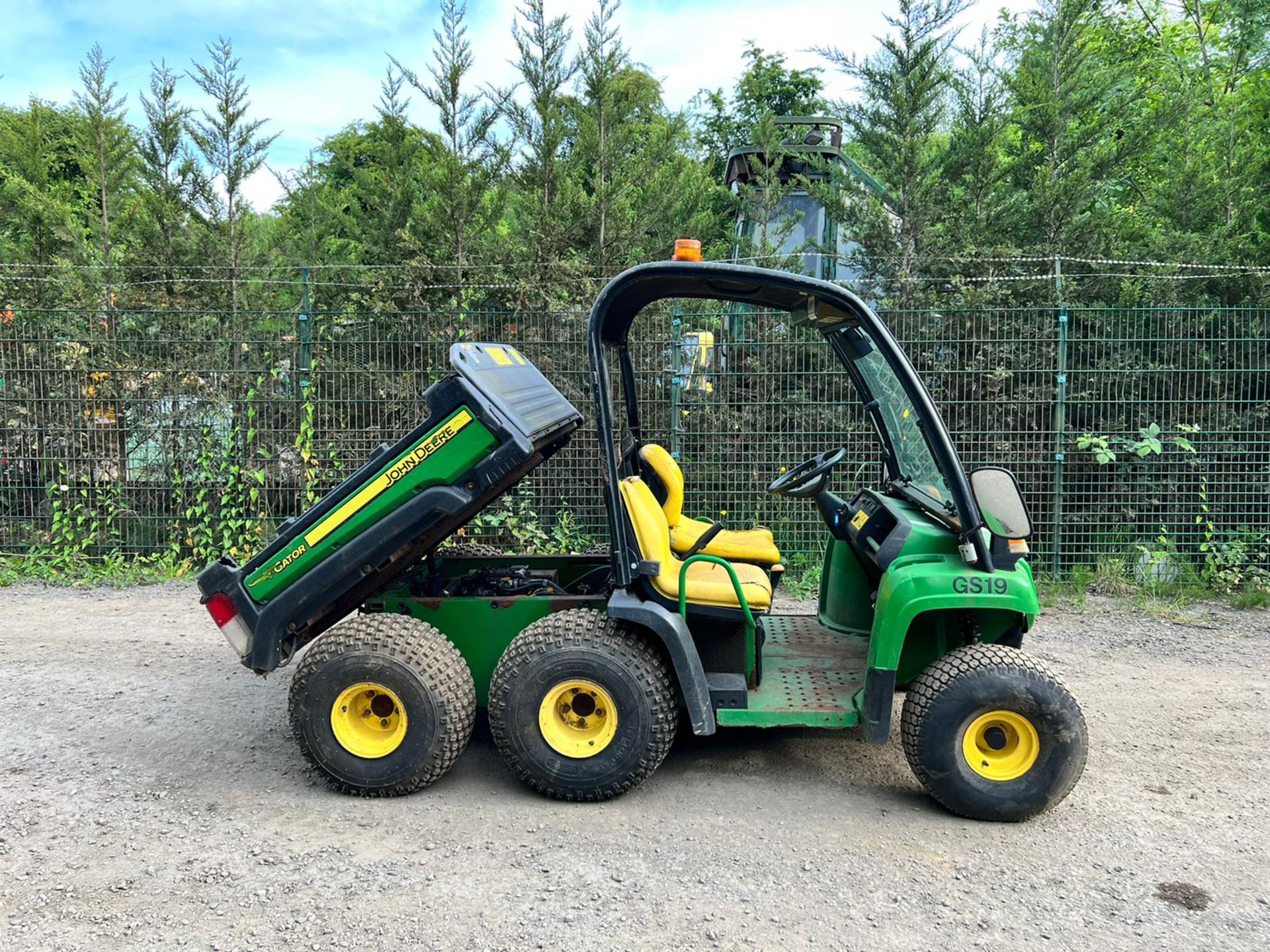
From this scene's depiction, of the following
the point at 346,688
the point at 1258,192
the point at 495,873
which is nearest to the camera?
the point at 495,873

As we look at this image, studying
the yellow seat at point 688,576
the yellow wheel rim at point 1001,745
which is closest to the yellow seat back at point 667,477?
the yellow seat at point 688,576

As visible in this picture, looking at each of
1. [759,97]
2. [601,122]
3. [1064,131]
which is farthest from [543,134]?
[759,97]

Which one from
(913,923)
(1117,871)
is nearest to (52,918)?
(913,923)

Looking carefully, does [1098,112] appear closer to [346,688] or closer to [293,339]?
[293,339]

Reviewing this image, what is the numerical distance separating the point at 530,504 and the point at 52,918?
538 cm

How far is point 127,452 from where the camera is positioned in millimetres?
8445

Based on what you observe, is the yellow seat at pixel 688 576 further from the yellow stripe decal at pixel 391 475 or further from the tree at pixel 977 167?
the tree at pixel 977 167

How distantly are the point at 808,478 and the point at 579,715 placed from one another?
6.12 feet

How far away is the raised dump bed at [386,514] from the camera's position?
383cm

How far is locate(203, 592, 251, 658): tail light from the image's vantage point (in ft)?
13.1

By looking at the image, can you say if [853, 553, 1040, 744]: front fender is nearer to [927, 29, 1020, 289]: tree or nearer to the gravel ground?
the gravel ground

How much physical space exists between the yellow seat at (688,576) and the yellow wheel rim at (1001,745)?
3.11 feet

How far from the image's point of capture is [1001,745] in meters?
3.83

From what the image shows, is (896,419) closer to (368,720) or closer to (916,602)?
(916,602)
